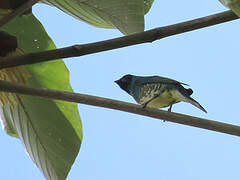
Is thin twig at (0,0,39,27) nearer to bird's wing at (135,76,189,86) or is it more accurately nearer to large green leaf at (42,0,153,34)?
large green leaf at (42,0,153,34)

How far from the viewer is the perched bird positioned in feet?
5.05

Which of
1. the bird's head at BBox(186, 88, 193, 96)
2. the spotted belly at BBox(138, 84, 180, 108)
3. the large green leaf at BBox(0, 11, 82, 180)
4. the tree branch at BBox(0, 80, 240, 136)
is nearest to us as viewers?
the tree branch at BBox(0, 80, 240, 136)

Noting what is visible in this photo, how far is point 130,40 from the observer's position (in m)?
0.87

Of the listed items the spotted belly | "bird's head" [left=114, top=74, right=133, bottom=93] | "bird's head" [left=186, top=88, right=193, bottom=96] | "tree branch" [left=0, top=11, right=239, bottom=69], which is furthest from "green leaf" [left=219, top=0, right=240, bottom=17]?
"bird's head" [left=114, top=74, right=133, bottom=93]

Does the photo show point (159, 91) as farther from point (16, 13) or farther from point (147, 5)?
point (16, 13)

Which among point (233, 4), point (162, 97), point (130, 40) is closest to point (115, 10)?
point (130, 40)

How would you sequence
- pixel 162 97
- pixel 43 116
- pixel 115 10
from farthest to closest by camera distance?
pixel 162 97, pixel 43 116, pixel 115 10

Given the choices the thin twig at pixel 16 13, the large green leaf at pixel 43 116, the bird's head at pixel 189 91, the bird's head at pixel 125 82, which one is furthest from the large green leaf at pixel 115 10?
the bird's head at pixel 125 82

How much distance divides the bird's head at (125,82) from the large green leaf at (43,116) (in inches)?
18.6

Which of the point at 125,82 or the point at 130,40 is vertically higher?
the point at 130,40

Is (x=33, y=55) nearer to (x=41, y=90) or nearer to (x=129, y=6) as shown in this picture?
(x=41, y=90)

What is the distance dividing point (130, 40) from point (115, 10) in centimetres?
36

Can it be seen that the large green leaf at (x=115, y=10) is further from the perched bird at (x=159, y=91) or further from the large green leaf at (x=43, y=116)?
the perched bird at (x=159, y=91)

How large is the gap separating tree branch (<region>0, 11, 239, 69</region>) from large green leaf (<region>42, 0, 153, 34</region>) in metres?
0.31
